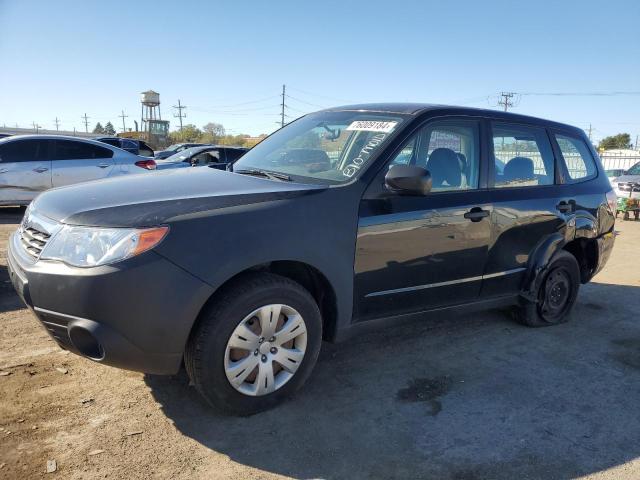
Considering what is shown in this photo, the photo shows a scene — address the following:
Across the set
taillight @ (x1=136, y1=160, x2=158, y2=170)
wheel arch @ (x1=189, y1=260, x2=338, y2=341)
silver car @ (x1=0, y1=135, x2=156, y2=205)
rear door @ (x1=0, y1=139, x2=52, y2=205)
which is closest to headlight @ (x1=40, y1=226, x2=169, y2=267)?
wheel arch @ (x1=189, y1=260, x2=338, y2=341)

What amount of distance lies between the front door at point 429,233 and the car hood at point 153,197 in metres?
0.50

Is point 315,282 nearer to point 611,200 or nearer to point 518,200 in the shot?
point 518,200

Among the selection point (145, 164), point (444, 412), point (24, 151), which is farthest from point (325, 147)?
point (24, 151)

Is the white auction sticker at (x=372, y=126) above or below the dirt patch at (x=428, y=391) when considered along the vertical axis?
above

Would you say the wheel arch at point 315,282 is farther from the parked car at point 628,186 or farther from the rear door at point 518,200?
the parked car at point 628,186

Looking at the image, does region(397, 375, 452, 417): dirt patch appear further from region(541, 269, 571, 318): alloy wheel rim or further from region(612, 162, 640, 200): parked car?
region(612, 162, 640, 200): parked car

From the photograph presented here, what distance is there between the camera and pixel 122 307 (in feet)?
8.04

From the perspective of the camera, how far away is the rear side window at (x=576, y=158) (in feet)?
15.1

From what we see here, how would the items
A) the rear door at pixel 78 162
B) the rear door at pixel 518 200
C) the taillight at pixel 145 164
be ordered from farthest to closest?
the taillight at pixel 145 164 → the rear door at pixel 78 162 → the rear door at pixel 518 200

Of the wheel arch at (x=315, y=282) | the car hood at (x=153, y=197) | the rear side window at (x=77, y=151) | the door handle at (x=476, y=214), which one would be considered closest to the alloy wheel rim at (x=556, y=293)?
the door handle at (x=476, y=214)

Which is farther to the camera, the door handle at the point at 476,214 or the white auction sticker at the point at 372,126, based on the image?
the door handle at the point at 476,214

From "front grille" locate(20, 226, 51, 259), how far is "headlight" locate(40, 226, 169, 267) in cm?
24

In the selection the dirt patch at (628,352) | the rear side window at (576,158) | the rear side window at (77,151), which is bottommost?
the dirt patch at (628,352)

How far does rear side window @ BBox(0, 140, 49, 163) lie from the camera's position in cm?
899
